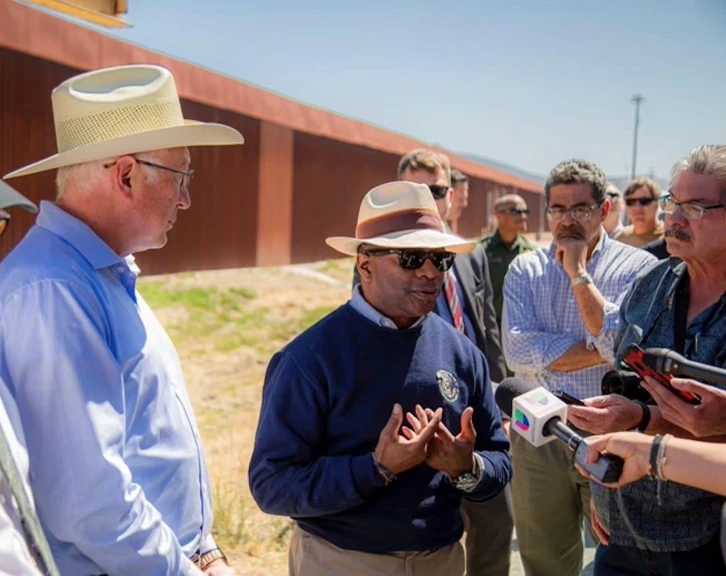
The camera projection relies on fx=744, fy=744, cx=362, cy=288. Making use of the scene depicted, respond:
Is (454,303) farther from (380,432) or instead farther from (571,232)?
(380,432)

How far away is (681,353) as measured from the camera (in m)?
2.41

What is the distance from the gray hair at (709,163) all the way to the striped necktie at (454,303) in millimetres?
1386

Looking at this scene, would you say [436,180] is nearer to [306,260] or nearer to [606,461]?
[606,461]

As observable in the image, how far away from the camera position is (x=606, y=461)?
6.70ft

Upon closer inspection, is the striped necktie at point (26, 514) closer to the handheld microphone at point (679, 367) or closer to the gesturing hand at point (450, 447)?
the gesturing hand at point (450, 447)

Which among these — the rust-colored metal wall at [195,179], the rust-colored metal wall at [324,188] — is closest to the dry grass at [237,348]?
the rust-colored metal wall at [195,179]

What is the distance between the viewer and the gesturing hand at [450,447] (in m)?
2.30

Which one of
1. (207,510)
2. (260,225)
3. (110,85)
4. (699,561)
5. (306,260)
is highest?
(110,85)

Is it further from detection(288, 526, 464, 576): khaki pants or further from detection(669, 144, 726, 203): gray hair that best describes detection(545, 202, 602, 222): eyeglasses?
detection(288, 526, 464, 576): khaki pants

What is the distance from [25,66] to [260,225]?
7.12 meters

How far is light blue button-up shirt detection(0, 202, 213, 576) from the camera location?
1.74 m

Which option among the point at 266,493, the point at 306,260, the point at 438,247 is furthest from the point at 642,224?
the point at 306,260

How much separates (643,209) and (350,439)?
5085mm

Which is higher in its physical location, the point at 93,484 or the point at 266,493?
the point at 93,484
